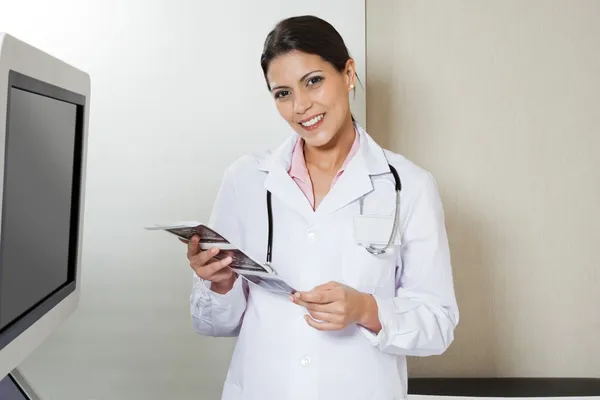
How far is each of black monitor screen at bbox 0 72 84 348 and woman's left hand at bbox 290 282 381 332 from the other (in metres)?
0.45

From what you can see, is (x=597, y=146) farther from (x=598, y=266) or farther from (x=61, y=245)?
(x=61, y=245)

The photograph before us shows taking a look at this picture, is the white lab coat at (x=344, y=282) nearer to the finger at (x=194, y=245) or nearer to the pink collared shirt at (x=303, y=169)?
the pink collared shirt at (x=303, y=169)

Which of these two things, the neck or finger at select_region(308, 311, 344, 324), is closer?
finger at select_region(308, 311, 344, 324)

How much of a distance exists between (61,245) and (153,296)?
1.00m

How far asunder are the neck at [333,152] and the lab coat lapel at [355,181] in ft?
0.17

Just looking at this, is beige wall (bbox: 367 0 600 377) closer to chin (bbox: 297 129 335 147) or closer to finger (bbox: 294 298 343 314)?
chin (bbox: 297 129 335 147)

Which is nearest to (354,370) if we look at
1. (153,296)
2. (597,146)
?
(153,296)

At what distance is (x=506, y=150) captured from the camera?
2.34 meters

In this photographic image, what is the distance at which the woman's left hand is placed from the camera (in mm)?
1355

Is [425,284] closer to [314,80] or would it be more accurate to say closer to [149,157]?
[314,80]

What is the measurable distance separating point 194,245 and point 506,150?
4.33 ft

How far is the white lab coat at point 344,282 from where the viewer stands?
4.90 ft

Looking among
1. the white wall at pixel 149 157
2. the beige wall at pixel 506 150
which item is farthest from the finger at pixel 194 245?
the beige wall at pixel 506 150

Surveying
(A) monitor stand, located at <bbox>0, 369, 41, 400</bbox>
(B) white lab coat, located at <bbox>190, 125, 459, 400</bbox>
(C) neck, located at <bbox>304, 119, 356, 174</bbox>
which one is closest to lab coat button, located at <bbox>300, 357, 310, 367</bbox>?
(B) white lab coat, located at <bbox>190, 125, 459, 400</bbox>
